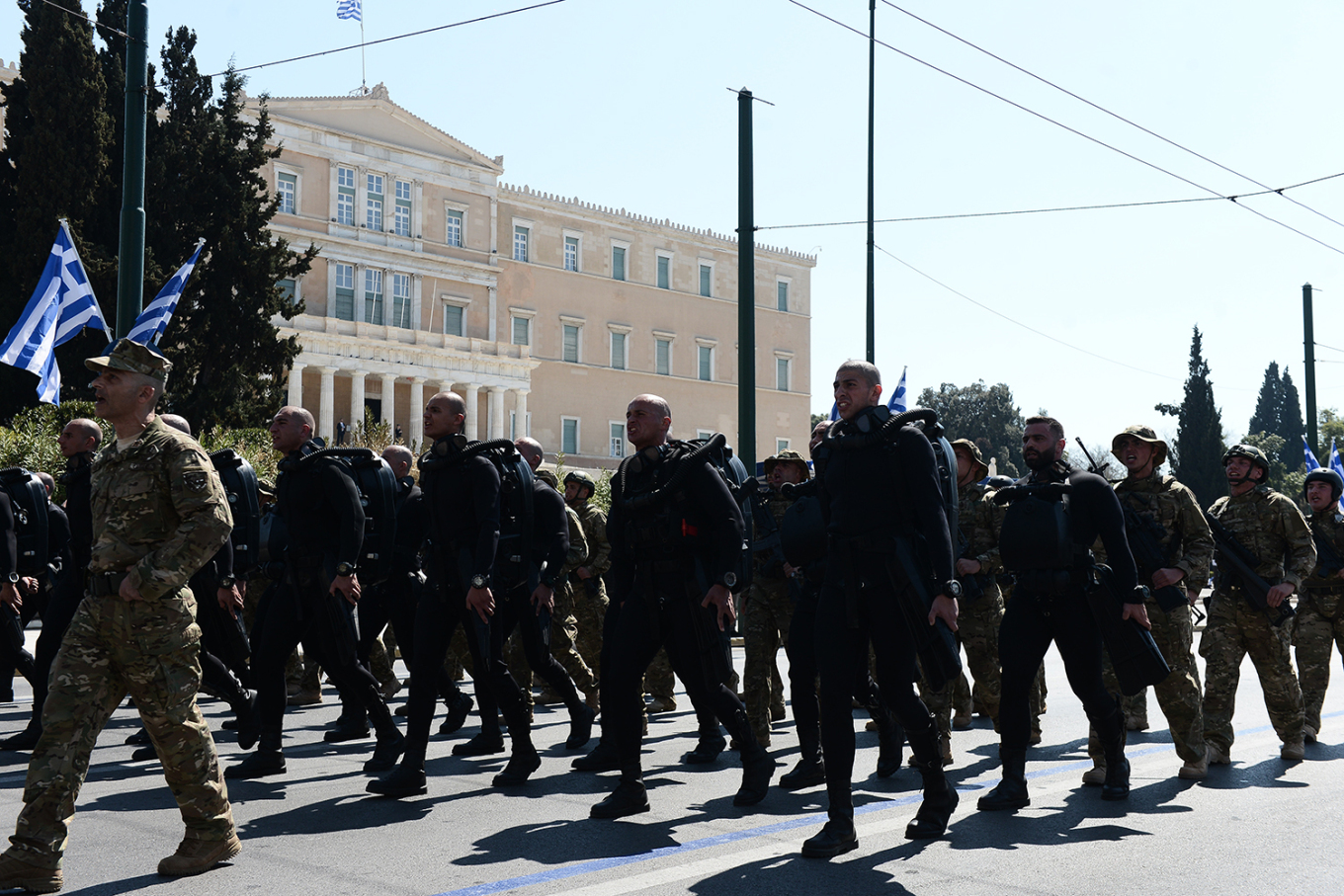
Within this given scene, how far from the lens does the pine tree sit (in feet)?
185

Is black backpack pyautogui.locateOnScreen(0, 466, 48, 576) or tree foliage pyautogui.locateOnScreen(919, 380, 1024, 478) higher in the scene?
tree foliage pyautogui.locateOnScreen(919, 380, 1024, 478)

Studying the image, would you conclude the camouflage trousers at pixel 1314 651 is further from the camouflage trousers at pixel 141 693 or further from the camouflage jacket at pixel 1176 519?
the camouflage trousers at pixel 141 693

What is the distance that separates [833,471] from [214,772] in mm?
2802

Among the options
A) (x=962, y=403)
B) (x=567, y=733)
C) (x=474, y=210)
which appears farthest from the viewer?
(x=962, y=403)

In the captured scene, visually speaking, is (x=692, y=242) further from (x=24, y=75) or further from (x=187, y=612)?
(x=187, y=612)

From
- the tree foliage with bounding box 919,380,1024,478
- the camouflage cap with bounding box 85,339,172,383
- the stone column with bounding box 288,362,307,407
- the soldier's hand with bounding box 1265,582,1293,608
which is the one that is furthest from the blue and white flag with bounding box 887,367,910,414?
the tree foliage with bounding box 919,380,1024,478

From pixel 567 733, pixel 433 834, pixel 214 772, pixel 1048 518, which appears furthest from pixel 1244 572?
pixel 214 772

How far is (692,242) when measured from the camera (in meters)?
66.4

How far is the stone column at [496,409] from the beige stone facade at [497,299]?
0.08 meters

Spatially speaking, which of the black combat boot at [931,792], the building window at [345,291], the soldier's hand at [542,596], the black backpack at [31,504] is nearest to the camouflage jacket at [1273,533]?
the black combat boot at [931,792]

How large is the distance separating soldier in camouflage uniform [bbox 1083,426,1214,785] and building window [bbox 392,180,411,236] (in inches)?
2006

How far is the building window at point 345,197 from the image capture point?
53763 mm

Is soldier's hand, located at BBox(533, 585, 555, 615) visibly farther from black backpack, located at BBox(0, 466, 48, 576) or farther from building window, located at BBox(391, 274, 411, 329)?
building window, located at BBox(391, 274, 411, 329)

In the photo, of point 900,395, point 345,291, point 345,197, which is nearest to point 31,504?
point 900,395
